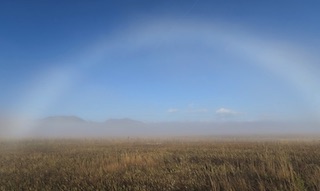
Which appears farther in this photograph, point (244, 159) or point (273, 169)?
point (244, 159)

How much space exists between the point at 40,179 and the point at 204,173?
6420 mm

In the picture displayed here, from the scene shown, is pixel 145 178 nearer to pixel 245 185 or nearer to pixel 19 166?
pixel 245 185

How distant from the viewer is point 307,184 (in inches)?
416

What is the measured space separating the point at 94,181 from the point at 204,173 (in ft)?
13.5

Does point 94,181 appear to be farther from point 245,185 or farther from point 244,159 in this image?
point 244,159

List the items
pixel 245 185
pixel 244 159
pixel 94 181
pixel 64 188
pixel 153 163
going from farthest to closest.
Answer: pixel 244 159 < pixel 153 163 < pixel 94 181 < pixel 64 188 < pixel 245 185

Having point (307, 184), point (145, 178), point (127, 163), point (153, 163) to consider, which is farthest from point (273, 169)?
point (127, 163)

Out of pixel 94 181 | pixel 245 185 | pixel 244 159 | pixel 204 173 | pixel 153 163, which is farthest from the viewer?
pixel 244 159

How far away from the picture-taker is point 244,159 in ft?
58.1

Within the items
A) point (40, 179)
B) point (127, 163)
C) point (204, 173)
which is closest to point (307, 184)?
point (204, 173)

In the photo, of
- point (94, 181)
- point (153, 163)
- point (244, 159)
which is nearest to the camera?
point (94, 181)

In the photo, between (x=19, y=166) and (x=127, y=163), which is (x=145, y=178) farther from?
(x=19, y=166)

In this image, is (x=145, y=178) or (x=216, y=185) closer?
(x=216, y=185)

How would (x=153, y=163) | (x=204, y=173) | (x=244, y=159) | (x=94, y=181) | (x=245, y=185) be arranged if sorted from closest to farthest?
(x=245, y=185) < (x=94, y=181) < (x=204, y=173) < (x=153, y=163) < (x=244, y=159)
